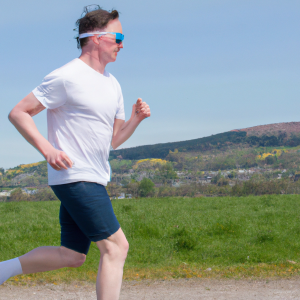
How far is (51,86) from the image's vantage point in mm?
2467

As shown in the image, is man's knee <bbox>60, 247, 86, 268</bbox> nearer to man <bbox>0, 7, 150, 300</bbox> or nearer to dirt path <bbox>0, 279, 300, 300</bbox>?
man <bbox>0, 7, 150, 300</bbox>

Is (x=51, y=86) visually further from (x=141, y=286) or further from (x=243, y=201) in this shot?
(x=243, y=201)

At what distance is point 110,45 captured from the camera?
2.68 metres

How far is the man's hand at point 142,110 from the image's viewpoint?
307 cm

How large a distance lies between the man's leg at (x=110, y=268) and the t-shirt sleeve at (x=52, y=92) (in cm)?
98

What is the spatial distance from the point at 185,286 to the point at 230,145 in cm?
5666

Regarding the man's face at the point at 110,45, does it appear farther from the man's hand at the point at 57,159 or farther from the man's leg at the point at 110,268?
the man's leg at the point at 110,268


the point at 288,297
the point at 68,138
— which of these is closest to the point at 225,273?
the point at 288,297

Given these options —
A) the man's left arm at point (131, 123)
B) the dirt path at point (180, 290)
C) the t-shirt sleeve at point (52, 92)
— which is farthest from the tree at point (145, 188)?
the t-shirt sleeve at point (52, 92)

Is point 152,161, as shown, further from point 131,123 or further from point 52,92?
point 52,92

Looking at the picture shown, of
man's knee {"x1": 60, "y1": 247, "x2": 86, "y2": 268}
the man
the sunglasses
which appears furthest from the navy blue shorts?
the sunglasses

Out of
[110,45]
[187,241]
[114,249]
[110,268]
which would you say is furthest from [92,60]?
[187,241]

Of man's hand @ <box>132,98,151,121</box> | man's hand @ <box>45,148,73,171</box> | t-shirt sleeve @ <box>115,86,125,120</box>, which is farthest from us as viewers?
man's hand @ <box>132,98,151,121</box>

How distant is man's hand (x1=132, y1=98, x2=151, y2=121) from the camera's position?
3.07 m
